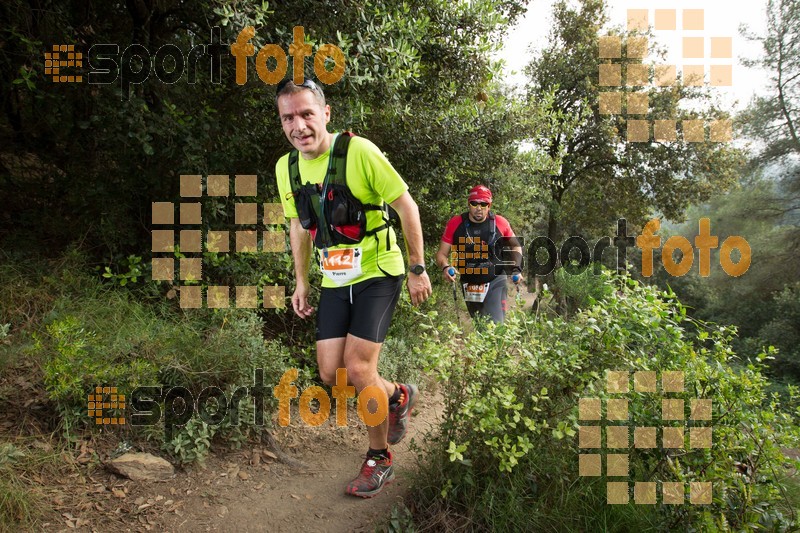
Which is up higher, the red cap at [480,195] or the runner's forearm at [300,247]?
the red cap at [480,195]

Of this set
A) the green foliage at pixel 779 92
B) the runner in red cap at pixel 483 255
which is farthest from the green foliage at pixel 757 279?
the runner in red cap at pixel 483 255

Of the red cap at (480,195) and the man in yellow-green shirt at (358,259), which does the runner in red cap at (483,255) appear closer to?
the red cap at (480,195)

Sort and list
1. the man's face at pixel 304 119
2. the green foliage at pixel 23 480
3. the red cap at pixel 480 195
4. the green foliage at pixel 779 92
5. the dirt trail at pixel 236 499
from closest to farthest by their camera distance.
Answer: the green foliage at pixel 23 480 < the man's face at pixel 304 119 < the dirt trail at pixel 236 499 < the red cap at pixel 480 195 < the green foliage at pixel 779 92

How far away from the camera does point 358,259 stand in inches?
124

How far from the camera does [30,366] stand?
3.81 metres

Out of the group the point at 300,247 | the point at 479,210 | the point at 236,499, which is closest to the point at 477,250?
the point at 479,210

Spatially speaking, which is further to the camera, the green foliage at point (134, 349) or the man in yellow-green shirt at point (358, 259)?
the green foliage at point (134, 349)

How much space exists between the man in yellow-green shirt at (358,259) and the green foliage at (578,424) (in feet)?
1.37

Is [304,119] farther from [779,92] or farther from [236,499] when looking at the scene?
[779,92]

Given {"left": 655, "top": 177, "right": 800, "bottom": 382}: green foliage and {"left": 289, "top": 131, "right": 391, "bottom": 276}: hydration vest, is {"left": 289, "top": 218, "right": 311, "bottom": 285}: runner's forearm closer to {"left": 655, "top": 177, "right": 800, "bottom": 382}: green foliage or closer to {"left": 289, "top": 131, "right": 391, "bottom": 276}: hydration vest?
{"left": 289, "top": 131, "right": 391, "bottom": 276}: hydration vest

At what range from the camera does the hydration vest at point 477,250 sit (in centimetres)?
566

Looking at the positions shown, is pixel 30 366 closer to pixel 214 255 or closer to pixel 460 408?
pixel 214 255

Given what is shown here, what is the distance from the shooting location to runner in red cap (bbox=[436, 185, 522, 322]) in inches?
223

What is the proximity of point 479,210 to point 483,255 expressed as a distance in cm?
53
